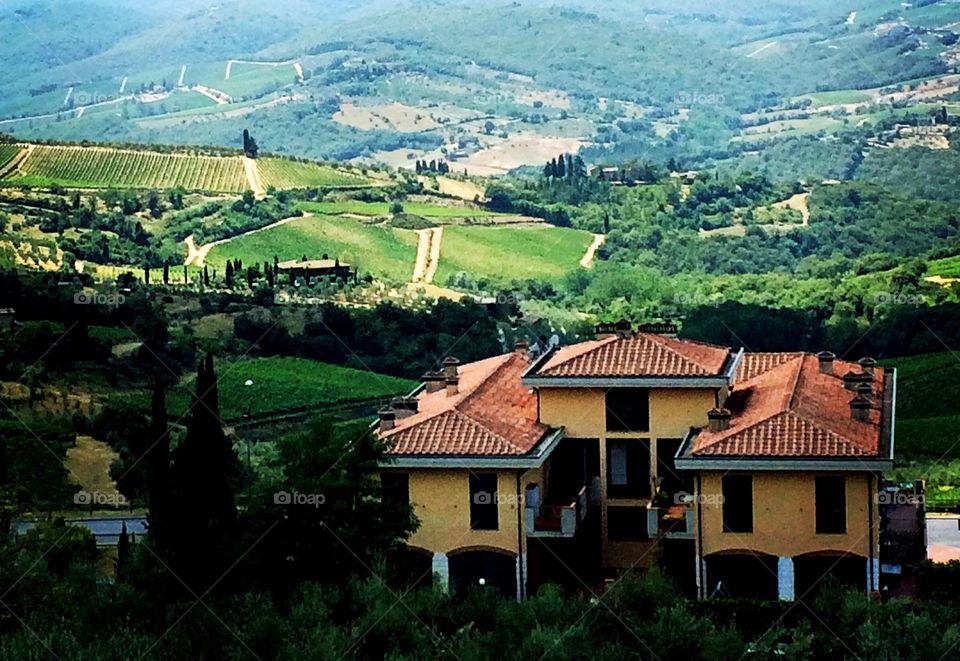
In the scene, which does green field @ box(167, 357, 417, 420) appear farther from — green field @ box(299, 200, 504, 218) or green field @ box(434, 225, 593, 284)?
green field @ box(299, 200, 504, 218)

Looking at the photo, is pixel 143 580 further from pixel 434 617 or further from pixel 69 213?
pixel 69 213

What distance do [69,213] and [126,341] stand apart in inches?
1844

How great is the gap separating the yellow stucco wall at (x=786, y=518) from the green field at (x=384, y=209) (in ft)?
324

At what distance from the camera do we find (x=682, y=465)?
28.1 meters

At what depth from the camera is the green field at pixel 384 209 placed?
127688mm

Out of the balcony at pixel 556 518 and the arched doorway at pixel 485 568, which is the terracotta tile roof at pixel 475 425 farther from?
the arched doorway at pixel 485 568

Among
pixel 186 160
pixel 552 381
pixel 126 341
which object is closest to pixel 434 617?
pixel 552 381

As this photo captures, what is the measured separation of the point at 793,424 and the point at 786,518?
1.41m

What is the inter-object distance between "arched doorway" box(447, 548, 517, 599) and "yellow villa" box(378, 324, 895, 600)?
0.07 feet

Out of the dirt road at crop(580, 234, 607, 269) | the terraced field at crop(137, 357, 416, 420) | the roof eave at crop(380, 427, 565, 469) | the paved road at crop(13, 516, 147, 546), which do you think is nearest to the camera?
the roof eave at crop(380, 427, 565, 469)

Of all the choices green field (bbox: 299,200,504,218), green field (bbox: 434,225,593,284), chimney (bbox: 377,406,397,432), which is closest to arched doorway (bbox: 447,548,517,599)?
chimney (bbox: 377,406,397,432)

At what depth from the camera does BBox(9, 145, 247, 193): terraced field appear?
130625mm

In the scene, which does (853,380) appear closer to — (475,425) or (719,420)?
(719,420)

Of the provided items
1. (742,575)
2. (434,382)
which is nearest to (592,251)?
(434,382)
